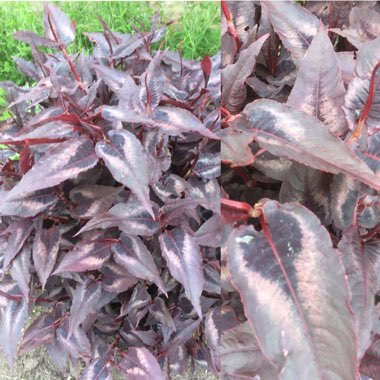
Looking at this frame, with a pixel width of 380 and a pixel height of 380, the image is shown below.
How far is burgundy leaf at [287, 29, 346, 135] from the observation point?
27.6 inches

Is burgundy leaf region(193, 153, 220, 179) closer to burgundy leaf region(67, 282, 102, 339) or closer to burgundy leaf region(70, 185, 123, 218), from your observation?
burgundy leaf region(70, 185, 123, 218)

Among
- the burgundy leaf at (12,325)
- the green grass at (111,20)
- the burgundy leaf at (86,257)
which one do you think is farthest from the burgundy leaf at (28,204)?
the green grass at (111,20)

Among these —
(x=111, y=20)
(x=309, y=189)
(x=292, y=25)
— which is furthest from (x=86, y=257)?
(x=111, y=20)

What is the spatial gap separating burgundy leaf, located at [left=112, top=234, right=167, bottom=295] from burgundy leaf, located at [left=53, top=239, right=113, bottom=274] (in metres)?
0.02

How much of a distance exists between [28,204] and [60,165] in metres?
0.20

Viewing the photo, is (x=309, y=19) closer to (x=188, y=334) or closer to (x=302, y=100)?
(x=302, y=100)

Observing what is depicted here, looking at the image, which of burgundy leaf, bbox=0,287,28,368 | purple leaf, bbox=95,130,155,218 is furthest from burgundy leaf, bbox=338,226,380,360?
burgundy leaf, bbox=0,287,28,368

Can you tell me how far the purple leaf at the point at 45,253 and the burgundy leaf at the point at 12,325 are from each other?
0.19 meters

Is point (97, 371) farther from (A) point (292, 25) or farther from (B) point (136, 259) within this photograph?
(A) point (292, 25)

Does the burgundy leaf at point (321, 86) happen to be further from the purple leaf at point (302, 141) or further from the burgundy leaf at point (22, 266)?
the burgundy leaf at point (22, 266)

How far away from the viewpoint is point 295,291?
533 mm

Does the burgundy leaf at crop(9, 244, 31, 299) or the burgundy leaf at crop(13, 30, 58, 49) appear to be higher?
the burgundy leaf at crop(13, 30, 58, 49)

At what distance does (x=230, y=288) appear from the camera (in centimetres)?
75

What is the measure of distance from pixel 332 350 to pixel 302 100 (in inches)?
14.0
